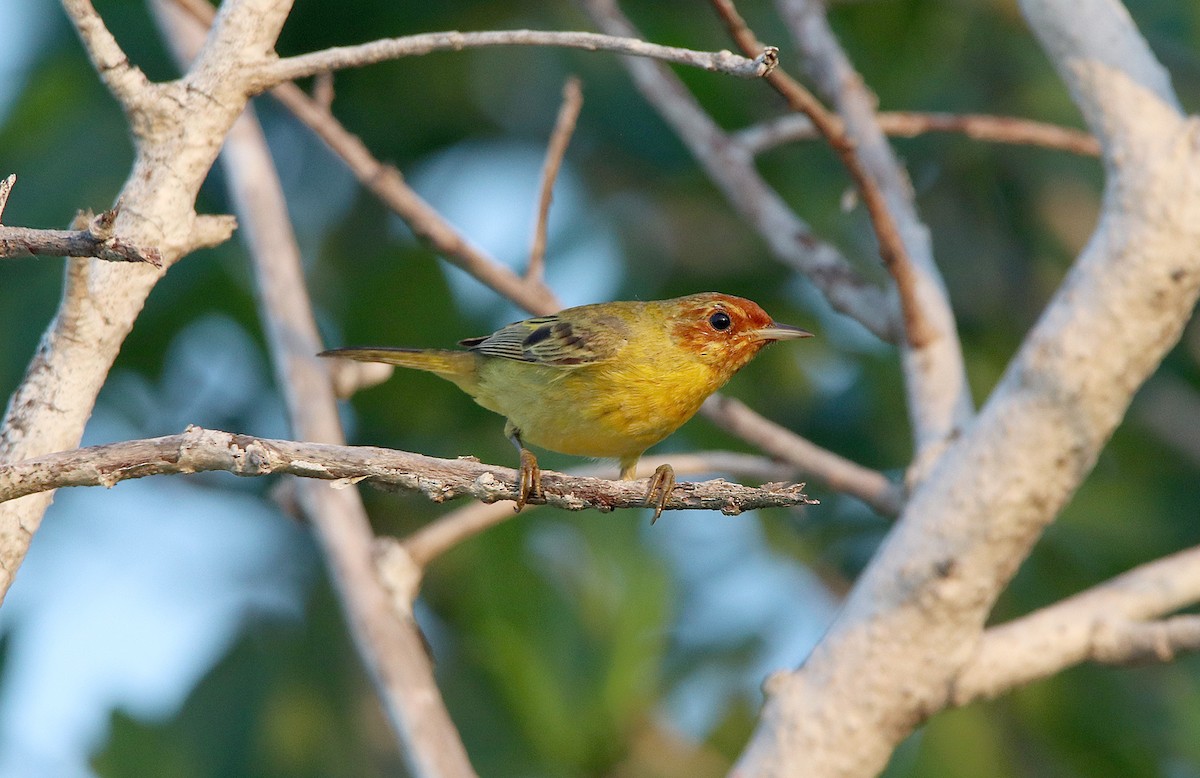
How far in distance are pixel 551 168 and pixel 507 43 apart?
6.95ft

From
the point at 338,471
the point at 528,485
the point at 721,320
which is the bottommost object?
the point at 338,471

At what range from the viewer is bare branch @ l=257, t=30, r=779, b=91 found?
2510 mm

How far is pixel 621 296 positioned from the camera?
614 cm

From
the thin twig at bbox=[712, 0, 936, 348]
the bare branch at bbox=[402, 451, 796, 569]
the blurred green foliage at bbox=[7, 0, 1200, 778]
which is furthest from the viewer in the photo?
the blurred green foliage at bbox=[7, 0, 1200, 778]

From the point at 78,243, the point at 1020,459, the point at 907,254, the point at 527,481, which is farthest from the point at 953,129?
the point at 78,243

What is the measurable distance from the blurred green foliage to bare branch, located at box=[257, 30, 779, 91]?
8.88 ft

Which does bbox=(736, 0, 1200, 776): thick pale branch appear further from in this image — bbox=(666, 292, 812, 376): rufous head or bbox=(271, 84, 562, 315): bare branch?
bbox=(271, 84, 562, 315): bare branch

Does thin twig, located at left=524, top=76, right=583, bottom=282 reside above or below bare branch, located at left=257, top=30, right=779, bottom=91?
above

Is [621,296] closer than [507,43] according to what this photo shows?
No

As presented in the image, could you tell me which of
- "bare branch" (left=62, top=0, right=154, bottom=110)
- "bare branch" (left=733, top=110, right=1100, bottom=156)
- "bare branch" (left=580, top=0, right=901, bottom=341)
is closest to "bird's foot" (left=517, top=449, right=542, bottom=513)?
"bare branch" (left=62, top=0, right=154, bottom=110)

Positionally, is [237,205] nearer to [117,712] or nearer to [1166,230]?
[117,712]

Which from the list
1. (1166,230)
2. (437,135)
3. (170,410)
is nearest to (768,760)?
(1166,230)

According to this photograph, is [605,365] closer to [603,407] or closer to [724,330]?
[603,407]

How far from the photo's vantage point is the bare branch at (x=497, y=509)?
4.69 metres
